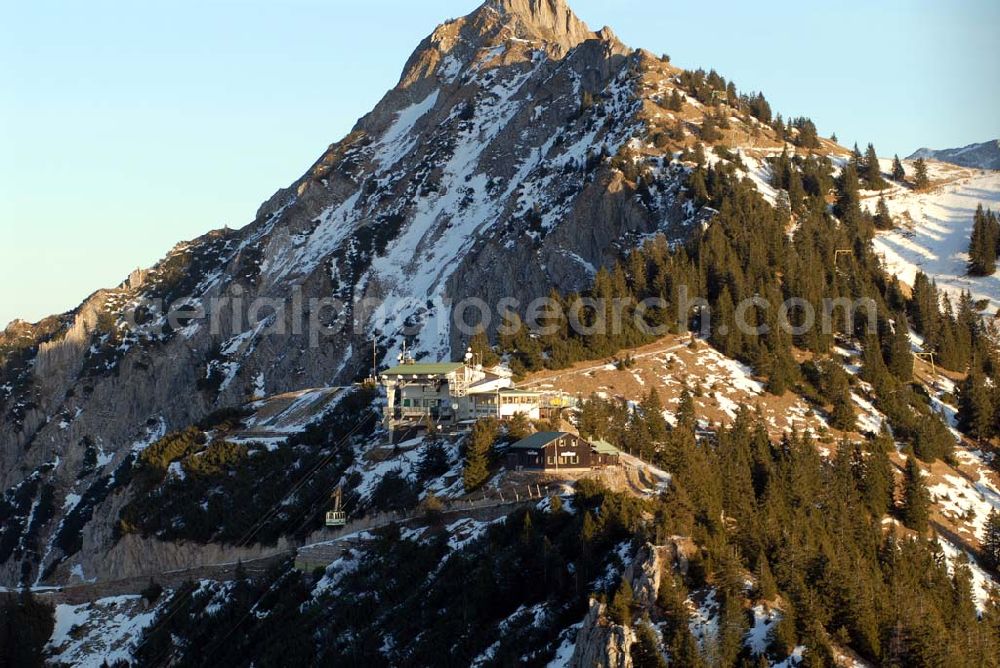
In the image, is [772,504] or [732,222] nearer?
[772,504]

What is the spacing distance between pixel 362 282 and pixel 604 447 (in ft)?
309

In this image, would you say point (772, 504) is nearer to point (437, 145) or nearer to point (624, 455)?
point (624, 455)

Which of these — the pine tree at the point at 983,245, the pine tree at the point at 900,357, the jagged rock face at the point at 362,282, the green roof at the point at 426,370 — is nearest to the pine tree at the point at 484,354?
the green roof at the point at 426,370

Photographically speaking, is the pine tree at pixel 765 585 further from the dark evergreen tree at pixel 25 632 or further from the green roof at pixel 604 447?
the dark evergreen tree at pixel 25 632

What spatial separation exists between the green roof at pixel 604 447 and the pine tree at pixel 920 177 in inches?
3726

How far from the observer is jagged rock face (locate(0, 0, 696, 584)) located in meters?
149

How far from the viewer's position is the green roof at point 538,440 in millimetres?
82000

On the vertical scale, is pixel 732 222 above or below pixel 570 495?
above

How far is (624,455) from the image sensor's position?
8612 cm

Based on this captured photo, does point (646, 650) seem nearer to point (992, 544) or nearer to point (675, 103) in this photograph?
point (992, 544)

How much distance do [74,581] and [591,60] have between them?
108538 mm

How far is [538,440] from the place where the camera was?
83062mm

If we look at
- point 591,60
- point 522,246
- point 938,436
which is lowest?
point 938,436

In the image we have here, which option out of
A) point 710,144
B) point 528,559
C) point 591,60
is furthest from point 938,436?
point 591,60
